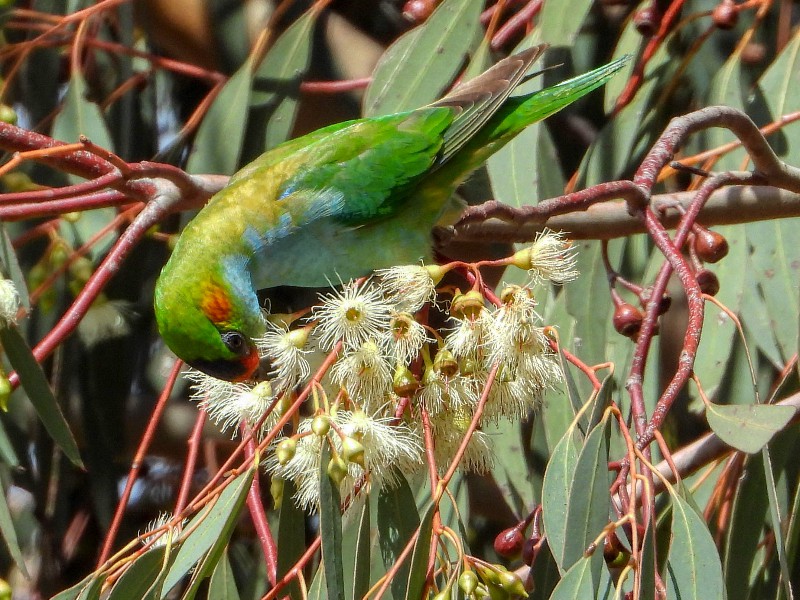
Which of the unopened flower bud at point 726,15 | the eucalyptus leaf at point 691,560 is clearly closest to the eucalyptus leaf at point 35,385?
the eucalyptus leaf at point 691,560

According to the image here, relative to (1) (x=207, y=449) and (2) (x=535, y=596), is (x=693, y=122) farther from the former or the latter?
(1) (x=207, y=449)

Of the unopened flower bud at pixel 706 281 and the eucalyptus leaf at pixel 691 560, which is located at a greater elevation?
the unopened flower bud at pixel 706 281

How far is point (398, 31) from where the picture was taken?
4207mm

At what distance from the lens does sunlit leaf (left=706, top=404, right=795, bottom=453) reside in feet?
5.13

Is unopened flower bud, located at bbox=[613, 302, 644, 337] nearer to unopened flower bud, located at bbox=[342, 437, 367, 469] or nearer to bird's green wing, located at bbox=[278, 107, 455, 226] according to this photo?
bird's green wing, located at bbox=[278, 107, 455, 226]

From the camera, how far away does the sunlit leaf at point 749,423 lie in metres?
1.56

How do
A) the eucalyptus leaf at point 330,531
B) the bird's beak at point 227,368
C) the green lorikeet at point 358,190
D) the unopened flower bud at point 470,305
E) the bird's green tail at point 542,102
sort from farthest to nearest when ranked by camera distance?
the bird's green tail at point 542,102 < the green lorikeet at point 358,190 < the bird's beak at point 227,368 < the unopened flower bud at point 470,305 < the eucalyptus leaf at point 330,531

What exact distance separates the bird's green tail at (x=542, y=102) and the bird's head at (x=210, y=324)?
0.92 m

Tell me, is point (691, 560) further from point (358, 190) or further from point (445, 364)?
point (358, 190)

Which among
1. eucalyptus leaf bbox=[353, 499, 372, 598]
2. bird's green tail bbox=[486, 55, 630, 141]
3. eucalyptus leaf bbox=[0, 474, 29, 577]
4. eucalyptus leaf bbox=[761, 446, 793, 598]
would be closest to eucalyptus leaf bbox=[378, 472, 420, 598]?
eucalyptus leaf bbox=[353, 499, 372, 598]

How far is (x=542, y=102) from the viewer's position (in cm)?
278

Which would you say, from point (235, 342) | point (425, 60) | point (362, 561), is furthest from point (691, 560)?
point (425, 60)

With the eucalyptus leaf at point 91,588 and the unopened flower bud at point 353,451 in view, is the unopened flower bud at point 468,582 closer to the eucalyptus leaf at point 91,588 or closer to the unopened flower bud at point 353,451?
the unopened flower bud at point 353,451

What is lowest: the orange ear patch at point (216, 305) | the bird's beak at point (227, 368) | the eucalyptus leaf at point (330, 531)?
the bird's beak at point (227, 368)
